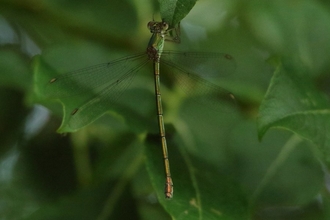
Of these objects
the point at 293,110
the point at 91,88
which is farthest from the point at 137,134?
the point at 293,110

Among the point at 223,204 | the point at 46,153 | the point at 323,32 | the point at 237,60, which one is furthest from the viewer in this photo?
the point at 237,60

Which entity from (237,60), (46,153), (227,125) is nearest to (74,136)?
(46,153)

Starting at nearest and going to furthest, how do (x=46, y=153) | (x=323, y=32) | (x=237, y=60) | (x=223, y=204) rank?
(x=223, y=204) → (x=46, y=153) → (x=323, y=32) → (x=237, y=60)

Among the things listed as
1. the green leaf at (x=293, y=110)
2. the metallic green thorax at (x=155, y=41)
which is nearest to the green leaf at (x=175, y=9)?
the green leaf at (x=293, y=110)

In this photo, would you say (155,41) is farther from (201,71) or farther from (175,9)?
(175,9)

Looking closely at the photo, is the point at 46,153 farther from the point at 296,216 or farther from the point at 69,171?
the point at 296,216
